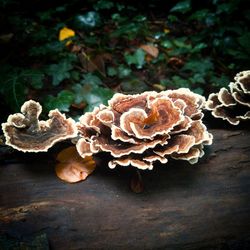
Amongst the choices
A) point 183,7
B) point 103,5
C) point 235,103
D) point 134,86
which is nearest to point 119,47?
point 103,5

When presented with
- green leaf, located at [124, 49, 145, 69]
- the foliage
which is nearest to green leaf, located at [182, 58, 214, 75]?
the foliage

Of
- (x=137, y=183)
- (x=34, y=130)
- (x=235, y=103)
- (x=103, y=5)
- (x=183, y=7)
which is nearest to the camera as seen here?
(x=137, y=183)

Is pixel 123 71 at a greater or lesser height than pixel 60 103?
lesser

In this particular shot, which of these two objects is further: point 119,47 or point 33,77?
point 119,47

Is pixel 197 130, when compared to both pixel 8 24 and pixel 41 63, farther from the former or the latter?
pixel 8 24

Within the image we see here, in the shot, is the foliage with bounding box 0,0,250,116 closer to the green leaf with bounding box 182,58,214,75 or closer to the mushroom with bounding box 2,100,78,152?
the green leaf with bounding box 182,58,214,75

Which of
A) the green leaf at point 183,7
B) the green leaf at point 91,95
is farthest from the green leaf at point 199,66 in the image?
the green leaf at point 91,95

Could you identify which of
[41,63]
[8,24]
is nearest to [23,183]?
[41,63]

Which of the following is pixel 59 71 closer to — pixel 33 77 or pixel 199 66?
pixel 33 77
